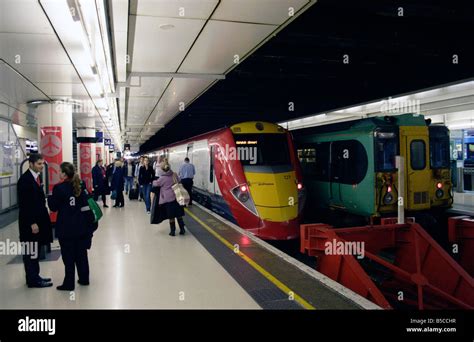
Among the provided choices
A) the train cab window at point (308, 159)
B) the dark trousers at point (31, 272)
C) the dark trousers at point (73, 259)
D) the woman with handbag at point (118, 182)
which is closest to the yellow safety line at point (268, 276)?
the dark trousers at point (73, 259)

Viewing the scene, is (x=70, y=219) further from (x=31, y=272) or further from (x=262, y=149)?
(x=262, y=149)

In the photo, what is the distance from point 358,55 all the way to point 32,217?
7.53 metres

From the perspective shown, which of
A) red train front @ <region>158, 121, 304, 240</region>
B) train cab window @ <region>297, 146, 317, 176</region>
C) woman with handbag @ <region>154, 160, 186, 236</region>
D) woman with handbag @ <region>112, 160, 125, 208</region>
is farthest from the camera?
woman with handbag @ <region>112, 160, 125, 208</region>

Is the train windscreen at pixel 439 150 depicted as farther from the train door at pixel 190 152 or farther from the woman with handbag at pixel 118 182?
the woman with handbag at pixel 118 182

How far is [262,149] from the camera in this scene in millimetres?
9930

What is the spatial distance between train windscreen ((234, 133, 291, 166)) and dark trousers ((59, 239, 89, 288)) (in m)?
5.35

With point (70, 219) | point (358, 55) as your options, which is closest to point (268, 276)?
point (70, 219)

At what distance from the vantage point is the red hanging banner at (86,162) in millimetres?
15445

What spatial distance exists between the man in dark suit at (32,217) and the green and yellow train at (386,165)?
668cm

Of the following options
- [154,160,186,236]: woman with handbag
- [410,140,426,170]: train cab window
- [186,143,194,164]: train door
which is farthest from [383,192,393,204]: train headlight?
[186,143,194,164]: train door

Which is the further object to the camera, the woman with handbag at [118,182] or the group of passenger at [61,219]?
the woman with handbag at [118,182]

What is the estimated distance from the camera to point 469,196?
47.2 feet

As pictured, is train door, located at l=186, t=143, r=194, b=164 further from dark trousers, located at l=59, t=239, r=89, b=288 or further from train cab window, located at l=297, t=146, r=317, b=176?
dark trousers, located at l=59, t=239, r=89, b=288

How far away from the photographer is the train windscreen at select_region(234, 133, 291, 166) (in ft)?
32.0
